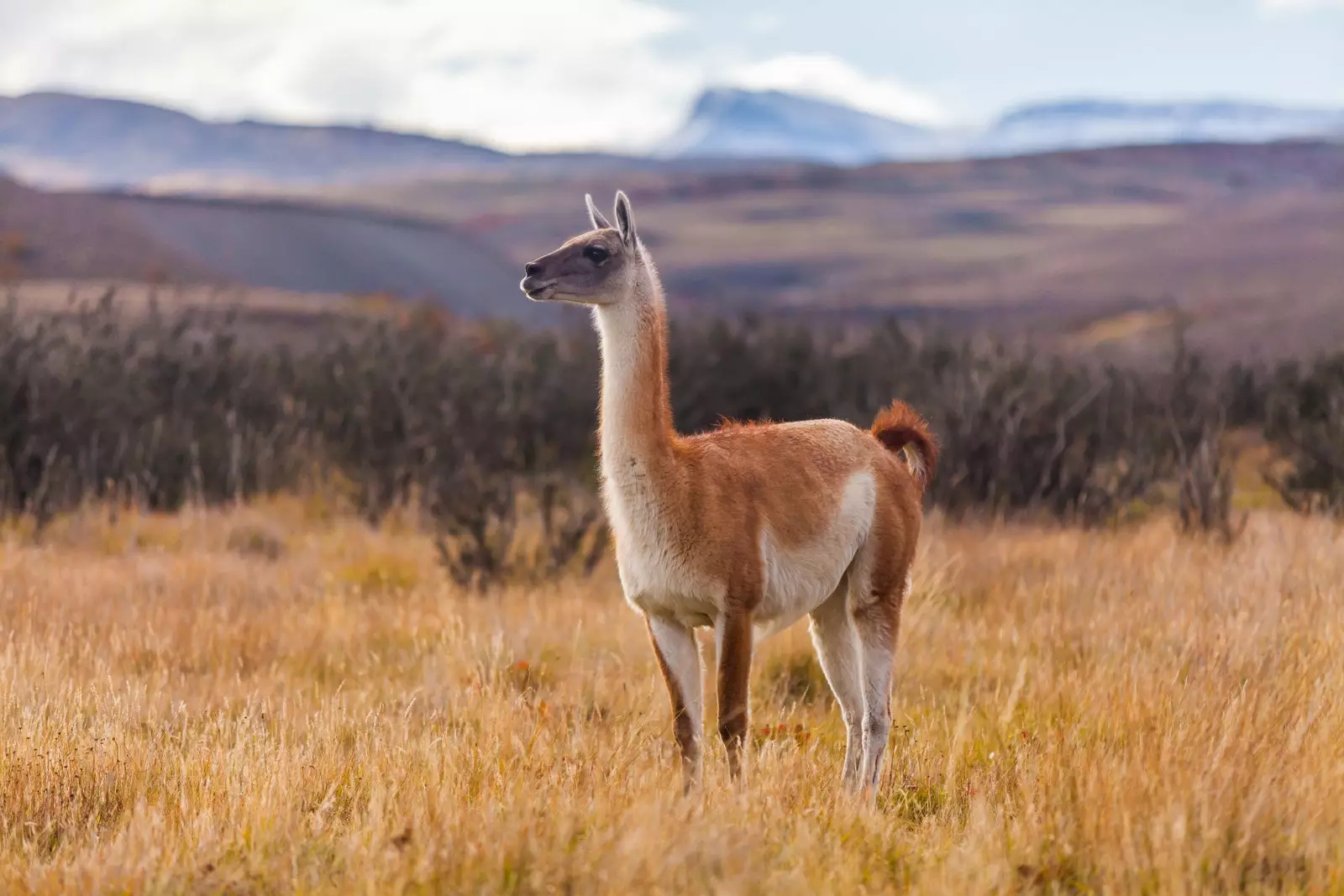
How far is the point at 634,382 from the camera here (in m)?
4.34

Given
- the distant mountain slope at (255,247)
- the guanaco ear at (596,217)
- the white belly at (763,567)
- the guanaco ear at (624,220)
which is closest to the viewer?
the white belly at (763,567)

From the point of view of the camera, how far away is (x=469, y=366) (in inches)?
602

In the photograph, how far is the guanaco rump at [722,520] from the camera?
13.9 ft

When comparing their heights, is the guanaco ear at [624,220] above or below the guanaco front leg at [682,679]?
above

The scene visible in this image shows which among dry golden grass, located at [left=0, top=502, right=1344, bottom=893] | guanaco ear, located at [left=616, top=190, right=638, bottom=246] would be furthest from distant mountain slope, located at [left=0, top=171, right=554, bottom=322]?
guanaco ear, located at [left=616, top=190, right=638, bottom=246]

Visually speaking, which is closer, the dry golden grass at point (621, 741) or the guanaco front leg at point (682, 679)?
the dry golden grass at point (621, 741)

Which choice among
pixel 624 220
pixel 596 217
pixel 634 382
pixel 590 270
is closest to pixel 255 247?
pixel 596 217

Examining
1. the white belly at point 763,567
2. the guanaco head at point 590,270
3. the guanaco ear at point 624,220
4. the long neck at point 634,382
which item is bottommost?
the white belly at point 763,567

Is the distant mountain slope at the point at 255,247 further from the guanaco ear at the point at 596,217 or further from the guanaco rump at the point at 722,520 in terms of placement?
the guanaco rump at the point at 722,520

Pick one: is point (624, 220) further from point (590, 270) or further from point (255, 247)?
point (255, 247)

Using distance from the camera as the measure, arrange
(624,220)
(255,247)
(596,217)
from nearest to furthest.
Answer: (624,220) → (596,217) → (255,247)

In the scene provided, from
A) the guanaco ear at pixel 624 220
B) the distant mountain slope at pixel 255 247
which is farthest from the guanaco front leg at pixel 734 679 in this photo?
the distant mountain slope at pixel 255 247

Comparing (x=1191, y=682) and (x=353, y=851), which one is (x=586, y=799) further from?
(x=1191, y=682)

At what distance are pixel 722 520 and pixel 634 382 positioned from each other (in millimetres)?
527
